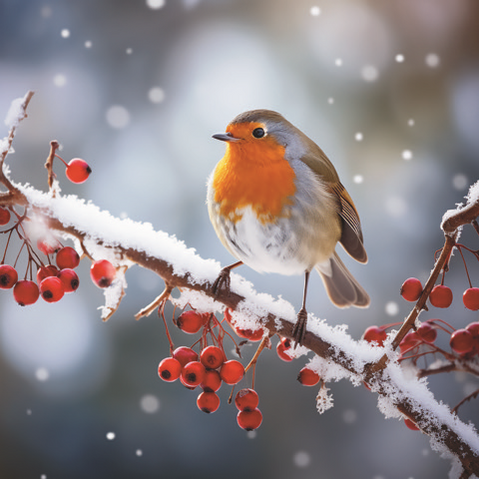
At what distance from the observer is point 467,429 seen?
92 cm

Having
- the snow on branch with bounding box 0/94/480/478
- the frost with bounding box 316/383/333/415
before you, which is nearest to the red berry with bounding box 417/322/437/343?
the snow on branch with bounding box 0/94/480/478

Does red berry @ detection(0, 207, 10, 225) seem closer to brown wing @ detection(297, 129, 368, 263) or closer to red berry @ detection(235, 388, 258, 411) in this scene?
red berry @ detection(235, 388, 258, 411)

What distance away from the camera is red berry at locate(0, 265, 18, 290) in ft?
3.18

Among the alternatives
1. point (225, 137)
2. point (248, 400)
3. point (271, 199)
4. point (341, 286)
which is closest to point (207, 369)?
point (248, 400)

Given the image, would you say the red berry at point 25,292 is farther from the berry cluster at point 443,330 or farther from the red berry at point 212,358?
the berry cluster at point 443,330

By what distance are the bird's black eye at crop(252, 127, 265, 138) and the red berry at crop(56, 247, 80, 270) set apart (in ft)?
1.84

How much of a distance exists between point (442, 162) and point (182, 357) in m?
2.18

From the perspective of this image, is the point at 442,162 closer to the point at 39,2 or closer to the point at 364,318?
the point at 364,318

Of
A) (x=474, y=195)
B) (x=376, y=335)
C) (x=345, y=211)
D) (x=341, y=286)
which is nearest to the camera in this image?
(x=474, y=195)

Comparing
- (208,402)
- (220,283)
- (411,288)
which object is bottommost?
(208,402)

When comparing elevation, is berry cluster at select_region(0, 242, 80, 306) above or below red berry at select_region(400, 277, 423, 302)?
below

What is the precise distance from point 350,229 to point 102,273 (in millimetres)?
809

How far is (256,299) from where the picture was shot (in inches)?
42.0

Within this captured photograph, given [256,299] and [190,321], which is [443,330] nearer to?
[256,299]
